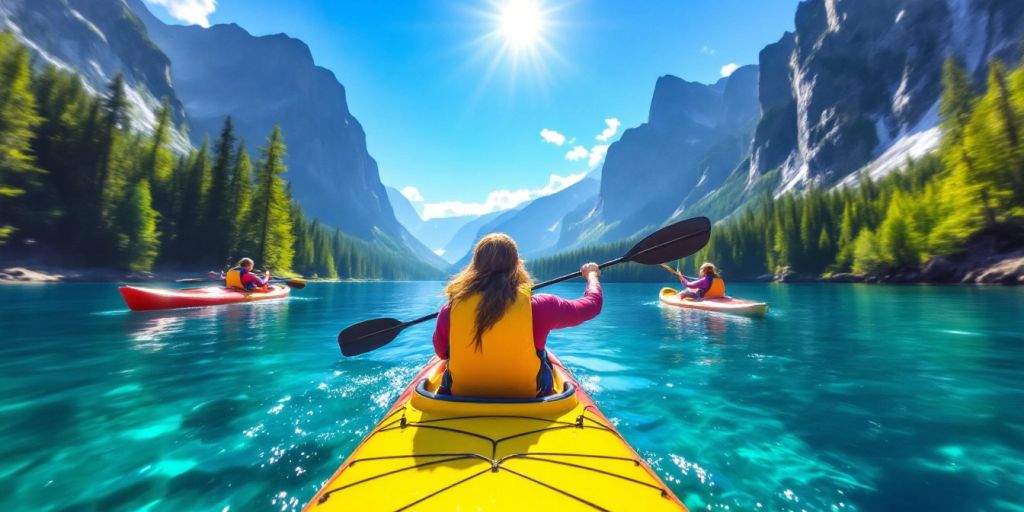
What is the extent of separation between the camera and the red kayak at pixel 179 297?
15.1 meters

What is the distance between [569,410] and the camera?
354 cm

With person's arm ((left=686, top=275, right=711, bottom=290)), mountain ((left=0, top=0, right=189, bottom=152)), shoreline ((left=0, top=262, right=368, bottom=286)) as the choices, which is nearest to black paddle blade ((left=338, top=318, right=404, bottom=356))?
person's arm ((left=686, top=275, right=711, bottom=290))

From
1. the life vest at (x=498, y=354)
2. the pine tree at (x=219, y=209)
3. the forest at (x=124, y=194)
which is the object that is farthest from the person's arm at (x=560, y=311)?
the pine tree at (x=219, y=209)

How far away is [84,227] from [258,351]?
42.7 m

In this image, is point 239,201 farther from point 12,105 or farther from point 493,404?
point 493,404

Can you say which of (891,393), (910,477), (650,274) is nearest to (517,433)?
(910,477)

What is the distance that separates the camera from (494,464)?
2477mm

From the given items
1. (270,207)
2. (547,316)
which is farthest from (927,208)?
(270,207)

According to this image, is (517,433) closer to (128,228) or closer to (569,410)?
(569,410)

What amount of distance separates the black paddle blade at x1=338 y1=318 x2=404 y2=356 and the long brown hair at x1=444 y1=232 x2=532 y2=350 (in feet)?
10.9

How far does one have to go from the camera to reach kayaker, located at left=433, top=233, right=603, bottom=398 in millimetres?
3357

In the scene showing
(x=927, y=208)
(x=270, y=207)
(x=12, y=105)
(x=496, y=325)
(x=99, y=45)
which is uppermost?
(x=99, y=45)

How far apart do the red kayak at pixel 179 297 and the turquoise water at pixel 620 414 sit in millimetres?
3156

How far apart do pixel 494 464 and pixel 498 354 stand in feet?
3.53
